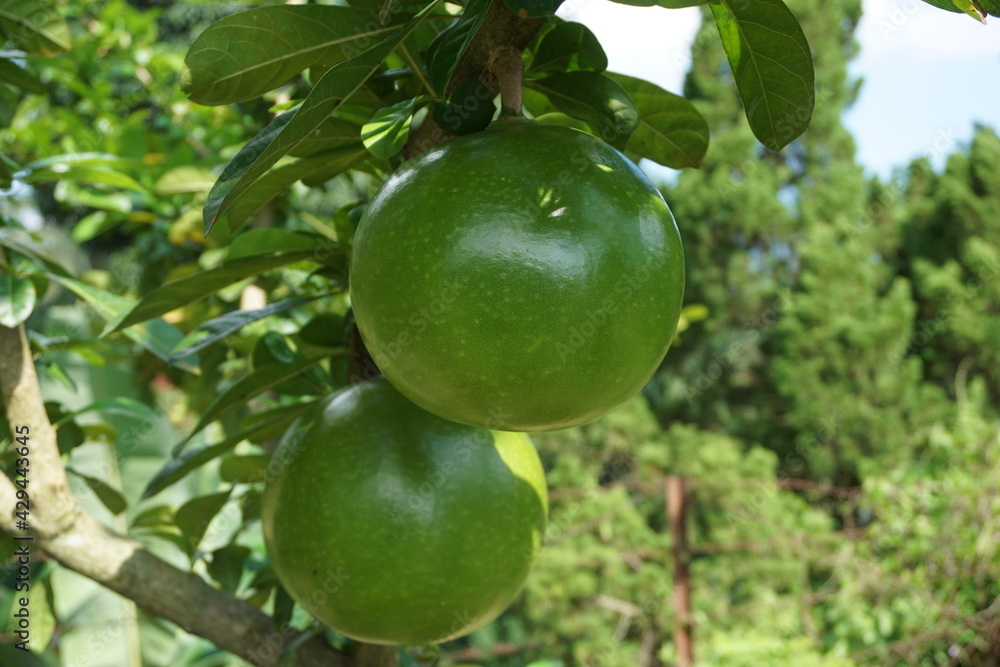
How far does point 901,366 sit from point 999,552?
2.92 m

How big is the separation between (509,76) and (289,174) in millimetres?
190

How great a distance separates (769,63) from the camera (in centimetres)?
45

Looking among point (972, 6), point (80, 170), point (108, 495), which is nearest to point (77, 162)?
point (80, 170)

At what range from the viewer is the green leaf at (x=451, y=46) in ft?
1.42

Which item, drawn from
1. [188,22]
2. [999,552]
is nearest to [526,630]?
[999,552]

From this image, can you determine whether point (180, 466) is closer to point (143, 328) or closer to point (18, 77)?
point (143, 328)

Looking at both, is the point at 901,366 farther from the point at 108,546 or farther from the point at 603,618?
the point at 108,546

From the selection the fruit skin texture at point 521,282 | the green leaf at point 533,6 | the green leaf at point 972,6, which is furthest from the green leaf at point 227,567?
the green leaf at point 972,6

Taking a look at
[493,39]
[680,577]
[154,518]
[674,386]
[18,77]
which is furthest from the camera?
[674,386]

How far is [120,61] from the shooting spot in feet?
6.33

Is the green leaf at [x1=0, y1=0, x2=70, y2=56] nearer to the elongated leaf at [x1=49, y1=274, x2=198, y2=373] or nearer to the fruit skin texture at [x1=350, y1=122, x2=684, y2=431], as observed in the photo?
the elongated leaf at [x1=49, y1=274, x2=198, y2=373]

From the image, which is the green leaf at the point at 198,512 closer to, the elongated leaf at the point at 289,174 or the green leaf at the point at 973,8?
the elongated leaf at the point at 289,174

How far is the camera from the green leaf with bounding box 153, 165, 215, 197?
4.09 ft

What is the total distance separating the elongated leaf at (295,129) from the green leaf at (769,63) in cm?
17
